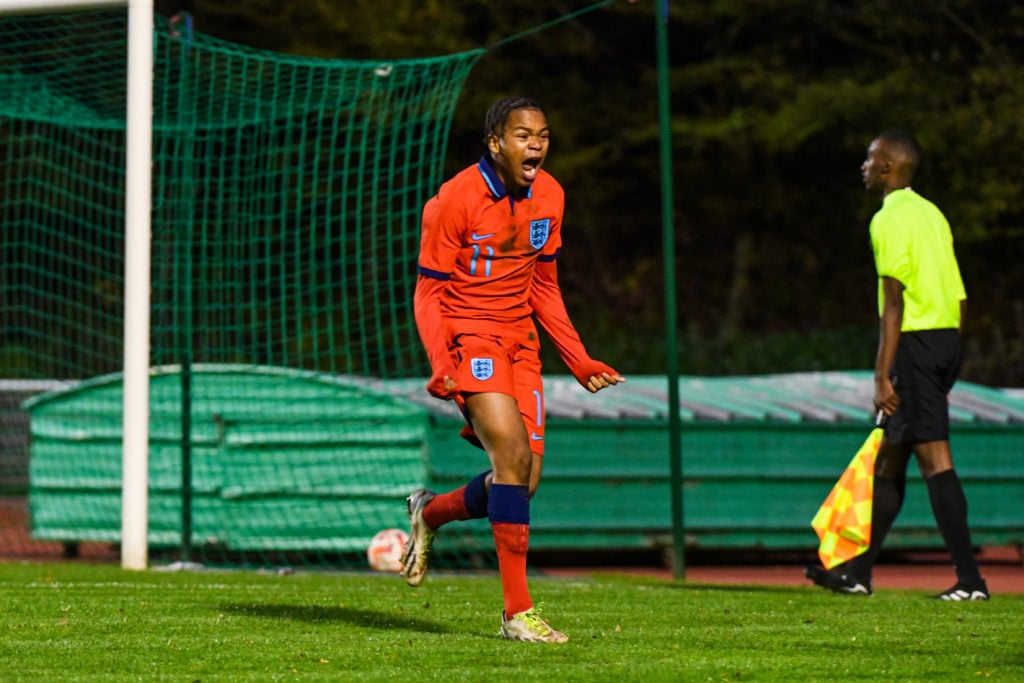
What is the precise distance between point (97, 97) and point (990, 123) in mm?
13818

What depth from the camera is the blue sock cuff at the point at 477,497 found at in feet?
22.2

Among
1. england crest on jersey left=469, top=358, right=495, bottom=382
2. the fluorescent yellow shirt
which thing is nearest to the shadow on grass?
england crest on jersey left=469, top=358, right=495, bottom=382

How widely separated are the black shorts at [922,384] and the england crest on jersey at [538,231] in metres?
2.78

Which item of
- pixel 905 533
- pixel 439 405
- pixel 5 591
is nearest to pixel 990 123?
pixel 905 533

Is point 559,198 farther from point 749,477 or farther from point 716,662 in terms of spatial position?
point 749,477

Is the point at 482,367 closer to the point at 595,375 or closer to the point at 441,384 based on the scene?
the point at 441,384

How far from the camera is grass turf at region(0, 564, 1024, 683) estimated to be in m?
5.62

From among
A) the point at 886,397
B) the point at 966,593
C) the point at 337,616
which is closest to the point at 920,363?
the point at 886,397

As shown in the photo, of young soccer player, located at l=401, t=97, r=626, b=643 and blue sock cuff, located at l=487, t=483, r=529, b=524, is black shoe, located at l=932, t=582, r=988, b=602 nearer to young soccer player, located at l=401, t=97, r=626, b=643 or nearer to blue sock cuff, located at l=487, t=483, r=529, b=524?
young soccer player, located at l=401, t=97, r=626, b=643

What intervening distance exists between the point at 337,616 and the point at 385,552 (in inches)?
161

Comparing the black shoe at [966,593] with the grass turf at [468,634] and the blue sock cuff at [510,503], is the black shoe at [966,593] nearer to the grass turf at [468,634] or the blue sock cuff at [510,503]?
the grass turf at [468,634]

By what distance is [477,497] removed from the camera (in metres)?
6.77

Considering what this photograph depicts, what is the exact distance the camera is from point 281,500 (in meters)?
12.8

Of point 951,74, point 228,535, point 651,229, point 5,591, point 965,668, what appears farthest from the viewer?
point 651,229
